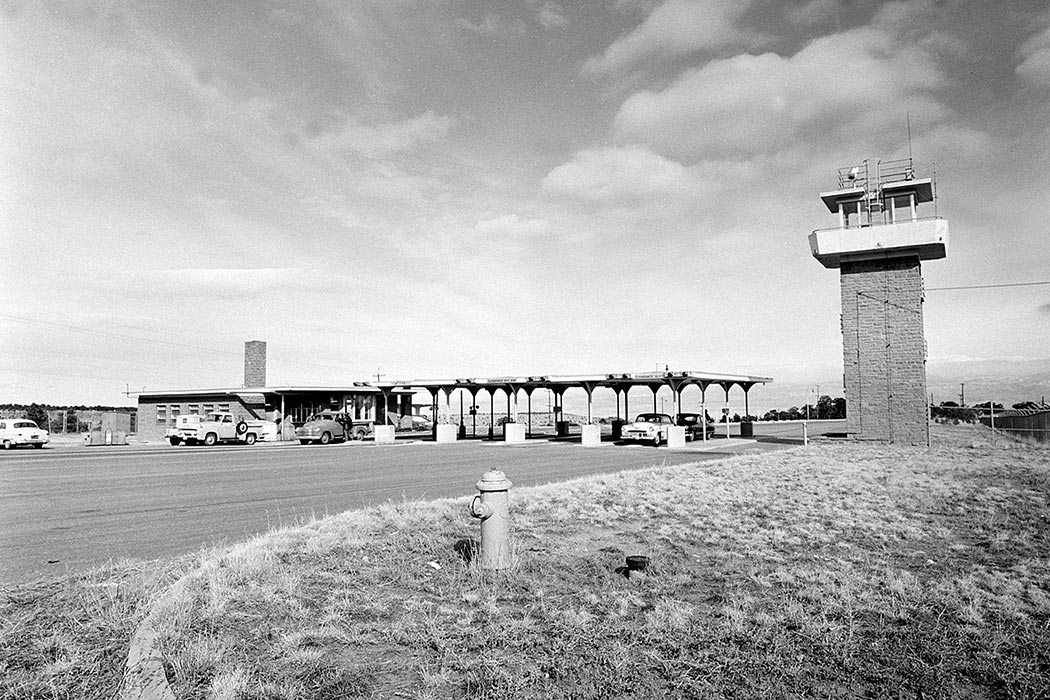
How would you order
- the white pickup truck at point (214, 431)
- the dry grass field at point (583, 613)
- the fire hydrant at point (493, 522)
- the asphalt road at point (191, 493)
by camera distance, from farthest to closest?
the white pickup truck at point (214, 431) → the asphalt road at point (191, 493) → the fire hydrant at point (493, 522) → the dry grass field at point (583, 613)

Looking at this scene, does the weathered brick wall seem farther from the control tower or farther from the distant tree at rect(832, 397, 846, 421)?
the distant tree at rect(832, 397, 846, 421)

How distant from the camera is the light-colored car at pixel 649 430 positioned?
34156 mm

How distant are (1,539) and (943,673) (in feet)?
33.9

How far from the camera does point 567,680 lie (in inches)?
172

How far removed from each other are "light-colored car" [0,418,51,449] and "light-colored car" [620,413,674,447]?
30.2 metres

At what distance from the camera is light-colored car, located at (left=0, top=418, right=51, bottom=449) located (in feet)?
124

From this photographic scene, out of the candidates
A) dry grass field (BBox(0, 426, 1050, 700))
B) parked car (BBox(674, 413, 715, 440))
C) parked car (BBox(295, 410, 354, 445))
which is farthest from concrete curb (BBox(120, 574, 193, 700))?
parked car (BBox(295, 410, 354, 445))

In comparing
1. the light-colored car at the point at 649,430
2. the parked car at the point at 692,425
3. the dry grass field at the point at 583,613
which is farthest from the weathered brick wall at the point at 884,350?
the dry grass field at the point at 583,613

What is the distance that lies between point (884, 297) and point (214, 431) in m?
33.6

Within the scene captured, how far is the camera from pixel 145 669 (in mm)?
4305

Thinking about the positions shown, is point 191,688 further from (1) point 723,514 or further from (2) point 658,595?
(1) point 723,514

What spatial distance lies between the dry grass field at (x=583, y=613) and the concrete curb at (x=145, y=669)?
0.11 metres

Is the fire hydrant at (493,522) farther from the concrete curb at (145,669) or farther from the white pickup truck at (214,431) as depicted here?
the white pickup truck at (214,431)

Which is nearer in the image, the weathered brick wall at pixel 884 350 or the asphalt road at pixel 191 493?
the asphalt road at pixel 191 493
